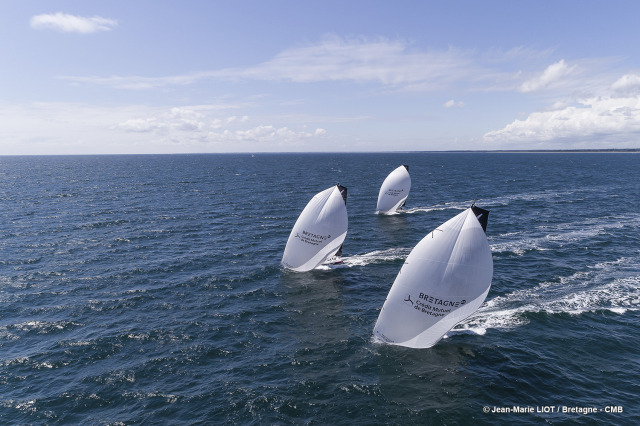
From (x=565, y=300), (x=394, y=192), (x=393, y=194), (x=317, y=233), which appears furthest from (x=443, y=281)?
(x=394, y=192)

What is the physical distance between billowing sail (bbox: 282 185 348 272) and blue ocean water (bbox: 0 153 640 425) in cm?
183

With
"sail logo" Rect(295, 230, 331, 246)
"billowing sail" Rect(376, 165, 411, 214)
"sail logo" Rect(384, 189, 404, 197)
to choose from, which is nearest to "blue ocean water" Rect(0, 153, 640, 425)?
"sail logo" Rect(295, 230, 331, 246)

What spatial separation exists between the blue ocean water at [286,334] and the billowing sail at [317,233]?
1.83m

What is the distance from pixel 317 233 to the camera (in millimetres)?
41344

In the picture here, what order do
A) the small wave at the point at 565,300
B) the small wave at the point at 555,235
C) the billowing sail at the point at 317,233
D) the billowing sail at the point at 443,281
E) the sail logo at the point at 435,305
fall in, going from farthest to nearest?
Answer: the small wave at the point at 555,235, the billowing sail at the point at 317,233, the small wave at the point at 565,300, the sail logo at the point at 435,305, the billowing sail at the point at 443,281

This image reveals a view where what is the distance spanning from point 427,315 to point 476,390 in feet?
18.1

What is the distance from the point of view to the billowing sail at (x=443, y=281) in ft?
82.6

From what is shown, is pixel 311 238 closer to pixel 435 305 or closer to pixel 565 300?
pixel 435 305

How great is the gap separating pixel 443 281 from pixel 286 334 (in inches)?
537

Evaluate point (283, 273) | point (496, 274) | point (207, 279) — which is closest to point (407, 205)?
point (496, 274)

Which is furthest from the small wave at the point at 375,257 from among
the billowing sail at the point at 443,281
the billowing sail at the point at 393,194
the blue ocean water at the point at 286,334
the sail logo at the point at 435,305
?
the billowing sail at the point at 393,194

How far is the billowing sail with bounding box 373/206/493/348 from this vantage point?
25.2 metres

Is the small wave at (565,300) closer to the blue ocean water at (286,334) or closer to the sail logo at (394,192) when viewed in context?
the blue ocean water at (286,334)

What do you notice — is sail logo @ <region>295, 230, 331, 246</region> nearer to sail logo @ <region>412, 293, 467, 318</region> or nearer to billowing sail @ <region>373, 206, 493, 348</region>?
billowing sail @ <region>373, 206, 493, 348</region>
